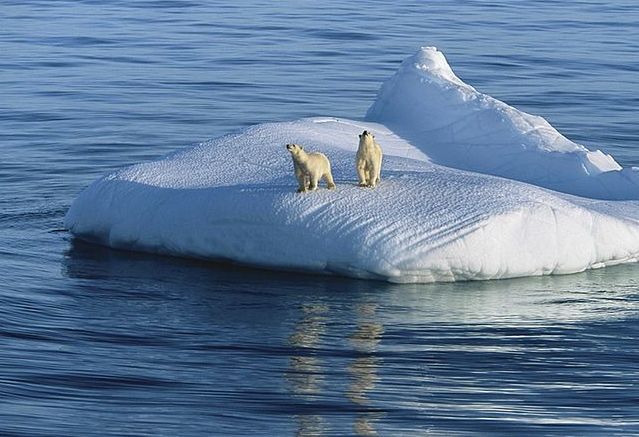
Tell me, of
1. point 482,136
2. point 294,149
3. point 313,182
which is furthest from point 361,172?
point 482,136

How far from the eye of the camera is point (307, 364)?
27.4ft

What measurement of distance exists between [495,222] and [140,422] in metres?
3.56

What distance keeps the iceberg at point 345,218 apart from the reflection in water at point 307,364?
Answer: 696mm

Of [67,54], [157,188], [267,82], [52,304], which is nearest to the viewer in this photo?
[52,304]

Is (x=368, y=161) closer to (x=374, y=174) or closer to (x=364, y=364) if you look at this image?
(x=374, y=174)

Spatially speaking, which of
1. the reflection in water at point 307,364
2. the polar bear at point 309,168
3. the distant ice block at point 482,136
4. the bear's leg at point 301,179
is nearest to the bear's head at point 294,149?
the polar bear at point 309,168

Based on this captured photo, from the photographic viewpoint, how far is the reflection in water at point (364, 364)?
24.4ft

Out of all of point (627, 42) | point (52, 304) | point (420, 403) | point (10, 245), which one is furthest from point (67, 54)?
point (420, 403)

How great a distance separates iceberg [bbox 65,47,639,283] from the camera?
32.9 ft

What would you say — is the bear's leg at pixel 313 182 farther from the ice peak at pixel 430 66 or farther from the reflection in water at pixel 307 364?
the ice peak at pixel 430 66

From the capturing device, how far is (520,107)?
1834cm

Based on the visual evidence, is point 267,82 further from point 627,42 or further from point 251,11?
point 251,11

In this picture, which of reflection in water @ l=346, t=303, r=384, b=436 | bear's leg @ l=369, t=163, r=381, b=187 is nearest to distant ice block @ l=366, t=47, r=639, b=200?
bear's leg @ l=369, t=163, r=381, b=187

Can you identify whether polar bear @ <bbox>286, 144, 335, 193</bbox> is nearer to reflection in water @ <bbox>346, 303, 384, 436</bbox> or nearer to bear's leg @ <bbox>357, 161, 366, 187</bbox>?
bear's leg @ <bbox>357, 161, 366, 187</bbox>
